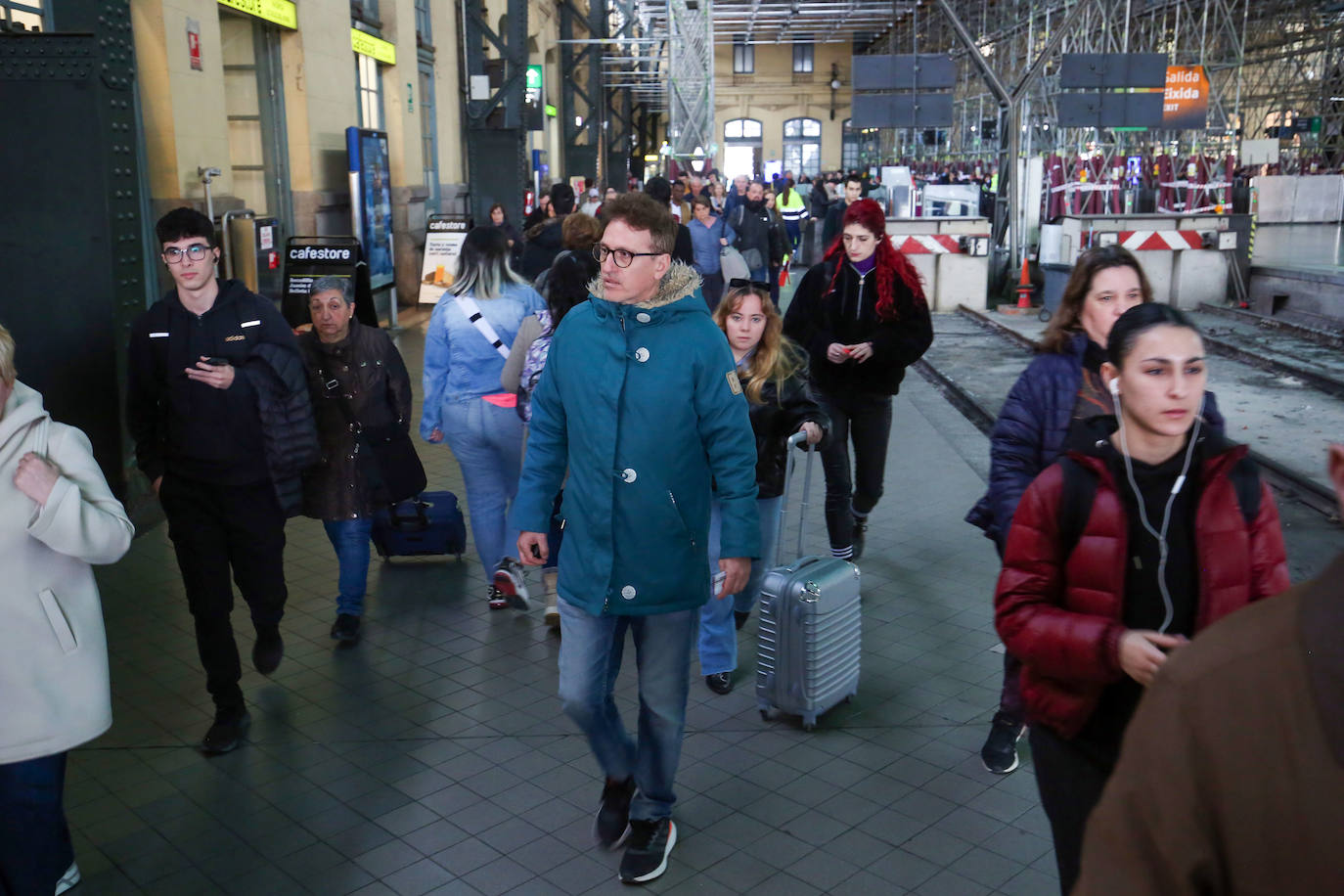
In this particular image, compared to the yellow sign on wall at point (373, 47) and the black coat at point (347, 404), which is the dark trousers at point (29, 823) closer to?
the black coat at point (347, 404)

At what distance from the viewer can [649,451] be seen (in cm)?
360

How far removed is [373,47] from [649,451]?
14766mm

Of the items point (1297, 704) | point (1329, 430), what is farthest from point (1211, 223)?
point (1297, 704)

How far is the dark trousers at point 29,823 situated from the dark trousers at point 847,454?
3.91 meters

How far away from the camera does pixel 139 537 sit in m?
7.53

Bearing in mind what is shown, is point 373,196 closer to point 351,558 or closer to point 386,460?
point 386,460

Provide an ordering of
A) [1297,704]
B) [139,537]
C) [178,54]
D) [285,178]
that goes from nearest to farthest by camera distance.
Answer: [1297,704]
[139,537]
[178,54]
[285,178]

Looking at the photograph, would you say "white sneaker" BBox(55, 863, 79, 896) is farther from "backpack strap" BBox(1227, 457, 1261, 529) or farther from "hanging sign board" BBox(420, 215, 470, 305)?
"hanging sign board" BBox(420, 215, 470, 305)

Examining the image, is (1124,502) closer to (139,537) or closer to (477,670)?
(477,670)

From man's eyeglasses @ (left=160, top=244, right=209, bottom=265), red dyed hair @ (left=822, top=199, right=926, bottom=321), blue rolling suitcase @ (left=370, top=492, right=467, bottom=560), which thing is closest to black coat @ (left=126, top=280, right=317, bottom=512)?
man's eyeglasses @ (left=160, top=244, right=209, bottom=265)

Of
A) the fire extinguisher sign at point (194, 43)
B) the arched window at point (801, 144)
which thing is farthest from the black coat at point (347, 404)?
the arched window at point (801, 144)

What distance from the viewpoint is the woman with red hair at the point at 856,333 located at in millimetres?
6387

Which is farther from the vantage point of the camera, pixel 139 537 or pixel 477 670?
pixel 139 537

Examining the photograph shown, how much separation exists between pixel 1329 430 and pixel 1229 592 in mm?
8815
